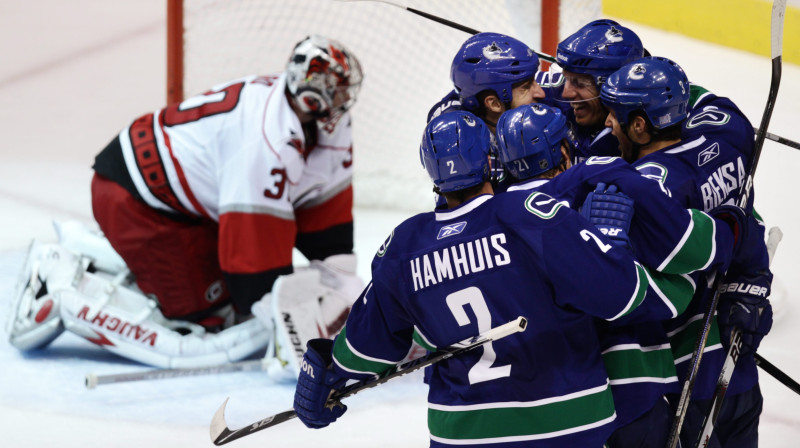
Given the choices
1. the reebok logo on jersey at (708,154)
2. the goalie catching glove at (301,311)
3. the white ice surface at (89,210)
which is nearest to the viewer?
the reebok logo on jersey at (708,154)

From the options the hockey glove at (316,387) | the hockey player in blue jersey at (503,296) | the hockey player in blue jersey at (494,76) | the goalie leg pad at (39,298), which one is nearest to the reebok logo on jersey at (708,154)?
the hockey player in blue jersey at (503,296)

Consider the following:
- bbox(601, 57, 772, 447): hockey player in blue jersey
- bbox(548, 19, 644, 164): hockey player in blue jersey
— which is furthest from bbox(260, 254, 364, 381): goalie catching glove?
bbox(601, 57, 772, 447): hockey player in blue jersey

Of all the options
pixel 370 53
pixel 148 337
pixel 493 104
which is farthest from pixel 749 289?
pixel 370 53

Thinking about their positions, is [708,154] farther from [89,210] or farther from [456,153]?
[89,210]

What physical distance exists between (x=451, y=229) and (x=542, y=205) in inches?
6.4

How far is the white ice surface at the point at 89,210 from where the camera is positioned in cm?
321

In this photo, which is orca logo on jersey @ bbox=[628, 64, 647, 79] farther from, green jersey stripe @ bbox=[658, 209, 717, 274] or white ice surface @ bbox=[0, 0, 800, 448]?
white ice surface @ bbox=[0, 0, 800, 448]

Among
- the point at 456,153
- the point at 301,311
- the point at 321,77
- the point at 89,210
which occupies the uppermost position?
the point at 456,153

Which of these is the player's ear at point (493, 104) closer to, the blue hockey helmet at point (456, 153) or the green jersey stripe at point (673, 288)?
the blue hockey helmet at point (456, 153)

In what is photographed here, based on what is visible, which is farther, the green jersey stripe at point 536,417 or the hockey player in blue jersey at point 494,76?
the hockey player in blue jersey at point 494,76

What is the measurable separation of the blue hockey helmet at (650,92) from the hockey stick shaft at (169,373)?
185cm

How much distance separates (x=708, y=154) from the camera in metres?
2.20

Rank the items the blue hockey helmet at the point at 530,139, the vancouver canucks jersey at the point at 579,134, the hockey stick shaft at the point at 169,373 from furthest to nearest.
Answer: the hockey stick shaft at the point at 169,373, the vancouver canucks jersey at the point at 579,134, the blue hockey helmet at the point at 530,139

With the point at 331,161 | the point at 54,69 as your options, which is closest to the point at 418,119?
the point at 331,161
